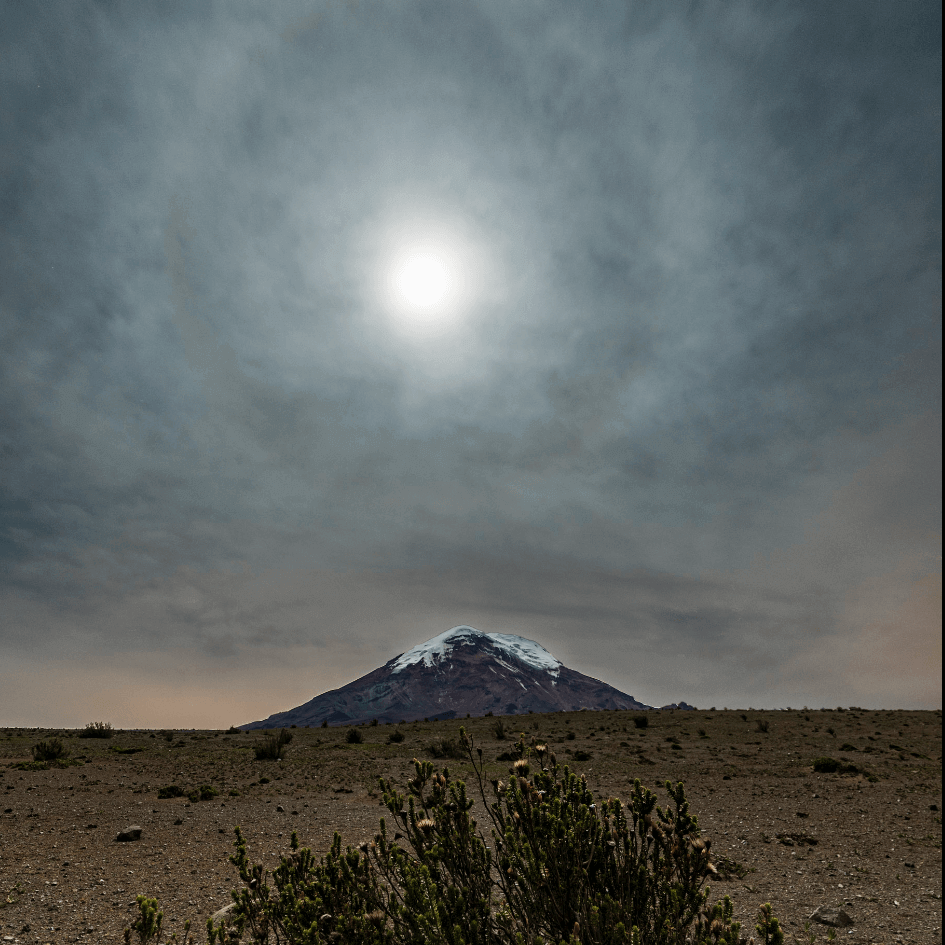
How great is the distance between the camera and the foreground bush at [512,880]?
336cm

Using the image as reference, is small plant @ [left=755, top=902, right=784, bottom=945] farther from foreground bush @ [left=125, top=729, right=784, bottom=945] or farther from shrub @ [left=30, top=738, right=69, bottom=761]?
shrub @ [left=30, top=738, right=69, bottom=761]

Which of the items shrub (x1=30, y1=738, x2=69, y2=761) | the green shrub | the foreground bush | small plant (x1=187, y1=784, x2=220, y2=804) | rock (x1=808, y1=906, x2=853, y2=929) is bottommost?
shrub (x1=30, y1=738, x2=69, y2=761)

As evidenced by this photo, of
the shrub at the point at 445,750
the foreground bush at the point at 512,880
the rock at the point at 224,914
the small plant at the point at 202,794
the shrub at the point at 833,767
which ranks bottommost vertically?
the small plant at the point at 202,794

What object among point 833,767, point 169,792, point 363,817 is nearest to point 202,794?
point 169,792

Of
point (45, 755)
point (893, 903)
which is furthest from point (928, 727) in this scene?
point (45, 755)

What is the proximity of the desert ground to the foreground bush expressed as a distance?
4530mm

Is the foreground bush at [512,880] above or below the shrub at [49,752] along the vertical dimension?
above

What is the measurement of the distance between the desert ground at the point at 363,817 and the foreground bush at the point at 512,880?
453 cm

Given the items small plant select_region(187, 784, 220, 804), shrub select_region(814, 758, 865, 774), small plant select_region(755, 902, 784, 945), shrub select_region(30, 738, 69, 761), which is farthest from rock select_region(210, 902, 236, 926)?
shrub select_region(814, 758, 865, 774)

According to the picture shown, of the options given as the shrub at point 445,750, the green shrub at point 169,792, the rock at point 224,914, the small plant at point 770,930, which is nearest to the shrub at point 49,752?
the green shrub at point 169,792

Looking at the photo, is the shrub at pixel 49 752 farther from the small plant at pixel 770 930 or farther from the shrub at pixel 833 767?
the shrub at pixel 833 767

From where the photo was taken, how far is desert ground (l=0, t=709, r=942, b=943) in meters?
7.30

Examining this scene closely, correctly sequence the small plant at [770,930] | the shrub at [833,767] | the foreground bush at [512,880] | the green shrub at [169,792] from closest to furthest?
the small plant at [770,930]
the foreground bush at [512,880]
the green shrub at [169,792]
the shrub at [833,767]

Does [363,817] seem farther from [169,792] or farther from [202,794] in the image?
[169,792]
